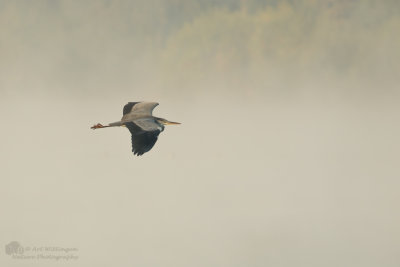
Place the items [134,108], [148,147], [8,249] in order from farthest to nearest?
[8,249] < [134,108] < [148,147]

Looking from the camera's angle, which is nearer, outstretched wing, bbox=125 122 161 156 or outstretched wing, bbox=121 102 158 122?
outstretched wing, bbox=125 122 161 156

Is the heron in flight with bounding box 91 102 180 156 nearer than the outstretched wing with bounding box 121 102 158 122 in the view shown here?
Yes

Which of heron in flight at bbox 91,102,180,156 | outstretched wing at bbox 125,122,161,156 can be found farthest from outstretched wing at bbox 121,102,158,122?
outstretched wing at bbox 125,122,161,156

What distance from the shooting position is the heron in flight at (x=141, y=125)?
136 ft

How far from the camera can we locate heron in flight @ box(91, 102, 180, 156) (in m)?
41.6

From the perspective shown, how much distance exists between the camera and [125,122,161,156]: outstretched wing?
41469 mm

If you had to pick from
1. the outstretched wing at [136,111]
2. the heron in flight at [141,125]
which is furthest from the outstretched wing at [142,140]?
the outstretched wing at [136,111]

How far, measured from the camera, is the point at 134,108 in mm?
46375

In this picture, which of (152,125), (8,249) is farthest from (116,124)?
(8,249)

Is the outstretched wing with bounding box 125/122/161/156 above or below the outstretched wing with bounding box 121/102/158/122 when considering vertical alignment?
below

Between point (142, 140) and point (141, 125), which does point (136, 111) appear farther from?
point (142, 140)

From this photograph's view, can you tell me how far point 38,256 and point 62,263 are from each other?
4.97 ft

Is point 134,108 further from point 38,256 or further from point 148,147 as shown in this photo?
point 38,256

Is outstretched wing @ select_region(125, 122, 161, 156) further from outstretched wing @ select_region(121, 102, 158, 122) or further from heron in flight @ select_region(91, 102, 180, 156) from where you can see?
outstretched wing @ select_region(121, 102, 158, 122)
